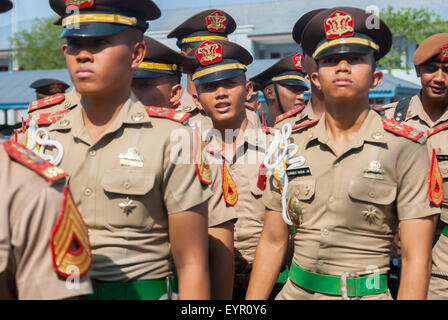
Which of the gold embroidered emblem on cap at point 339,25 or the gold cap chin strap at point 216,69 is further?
the gold cap chin strap at point 216,69

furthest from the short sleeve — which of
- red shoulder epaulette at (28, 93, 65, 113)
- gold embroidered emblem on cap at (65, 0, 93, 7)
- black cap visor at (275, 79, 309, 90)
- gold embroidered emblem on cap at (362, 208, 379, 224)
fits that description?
black cap visor at (275, 79, 309, 90)

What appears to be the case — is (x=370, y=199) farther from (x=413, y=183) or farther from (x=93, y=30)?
(x=93, y=30)

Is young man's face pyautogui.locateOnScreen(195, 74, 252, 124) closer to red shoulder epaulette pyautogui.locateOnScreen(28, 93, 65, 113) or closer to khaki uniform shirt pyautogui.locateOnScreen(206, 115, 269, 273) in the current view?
khaki uniform shirt pyautogui.locateOnScreen(206, 115, 269, 273)

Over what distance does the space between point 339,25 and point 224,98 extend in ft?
5.10

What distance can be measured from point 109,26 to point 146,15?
0.35m

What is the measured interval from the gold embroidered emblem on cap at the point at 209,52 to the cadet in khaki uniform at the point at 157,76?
0.24 meters

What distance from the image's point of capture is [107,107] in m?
2.90

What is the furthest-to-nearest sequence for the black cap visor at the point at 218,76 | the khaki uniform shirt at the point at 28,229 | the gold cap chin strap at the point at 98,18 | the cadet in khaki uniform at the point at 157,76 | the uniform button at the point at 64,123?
the black cap visor at the point at 218,76
the cadet in khaki uniform at the point at 157,76
the uniform button at the point at 64,123
the gold cap chin strap at the point at 98,18
the khaki uniform shirt at the point at 28,229

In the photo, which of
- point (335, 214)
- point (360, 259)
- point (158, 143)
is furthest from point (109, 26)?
point (360, 259)

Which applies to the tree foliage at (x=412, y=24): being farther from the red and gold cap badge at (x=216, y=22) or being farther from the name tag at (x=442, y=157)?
the name tag at (x=442, y=157)

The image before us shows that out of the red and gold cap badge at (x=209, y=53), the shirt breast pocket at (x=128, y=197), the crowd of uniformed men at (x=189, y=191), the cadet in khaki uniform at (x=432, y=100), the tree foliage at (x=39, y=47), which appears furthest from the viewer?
the tree foliage at (x=39, y=47)

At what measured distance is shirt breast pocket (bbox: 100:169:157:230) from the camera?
266 centimetres

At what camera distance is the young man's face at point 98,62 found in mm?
2725

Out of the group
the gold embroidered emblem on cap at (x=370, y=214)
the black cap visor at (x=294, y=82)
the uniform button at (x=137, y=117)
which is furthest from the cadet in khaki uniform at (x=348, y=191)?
the black cap visor at (x=294, y=82)
